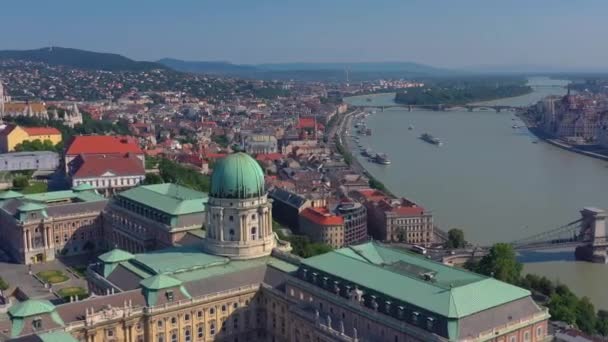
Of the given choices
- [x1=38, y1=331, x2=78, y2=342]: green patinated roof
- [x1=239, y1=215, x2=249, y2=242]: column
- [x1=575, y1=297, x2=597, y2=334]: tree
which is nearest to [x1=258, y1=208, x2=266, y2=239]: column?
[x1=239, y1=215, x2=249, y2=242]: column

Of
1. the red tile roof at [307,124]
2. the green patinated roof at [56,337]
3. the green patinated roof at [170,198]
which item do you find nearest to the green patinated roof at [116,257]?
the green patinated roof at [170,198]

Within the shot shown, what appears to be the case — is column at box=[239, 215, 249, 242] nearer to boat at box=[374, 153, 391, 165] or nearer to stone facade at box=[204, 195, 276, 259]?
stone facade at box=[204, 195, 276, 259]

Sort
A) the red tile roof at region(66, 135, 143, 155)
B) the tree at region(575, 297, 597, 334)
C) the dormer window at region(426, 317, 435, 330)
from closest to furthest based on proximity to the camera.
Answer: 1. the dormer window at region(426, 317, 435, 330)
2. the tree at region(575, 297, 597, 334)
3. the red tile roof at region(66, 135, 143, 155)

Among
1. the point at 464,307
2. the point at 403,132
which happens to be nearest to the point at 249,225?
the point at 464,307

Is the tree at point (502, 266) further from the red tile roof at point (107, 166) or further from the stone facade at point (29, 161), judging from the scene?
the stone facade at point (29, 161)

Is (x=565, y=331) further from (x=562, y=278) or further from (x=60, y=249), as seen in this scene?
(x=60, y=249)

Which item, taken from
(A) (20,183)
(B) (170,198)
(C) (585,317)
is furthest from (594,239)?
(A) (20,183)

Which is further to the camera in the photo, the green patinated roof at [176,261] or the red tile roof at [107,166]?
the red tile roof at [107,166]
